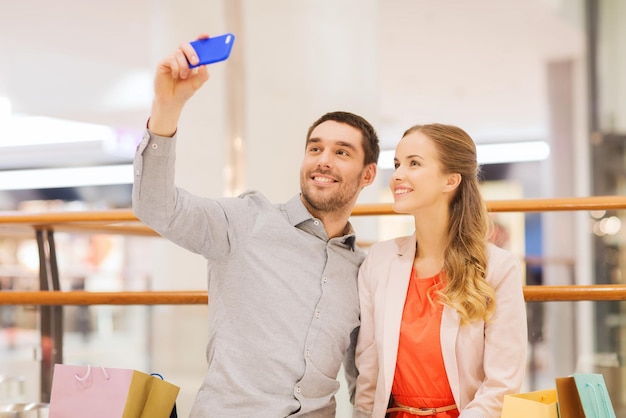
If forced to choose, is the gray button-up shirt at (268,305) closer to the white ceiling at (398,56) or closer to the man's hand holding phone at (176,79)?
the man's hand holding phone at (176,79)

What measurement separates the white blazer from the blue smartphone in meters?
0.86

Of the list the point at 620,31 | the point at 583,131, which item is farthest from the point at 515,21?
the point at 583,131

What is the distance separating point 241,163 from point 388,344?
3.33 m

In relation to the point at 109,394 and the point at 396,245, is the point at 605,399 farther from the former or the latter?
the point at 109,394

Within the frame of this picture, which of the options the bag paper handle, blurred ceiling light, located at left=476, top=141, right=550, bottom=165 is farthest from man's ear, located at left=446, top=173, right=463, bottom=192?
blurred ceiling light, located at left=476, top=141, right=550, bottom=165

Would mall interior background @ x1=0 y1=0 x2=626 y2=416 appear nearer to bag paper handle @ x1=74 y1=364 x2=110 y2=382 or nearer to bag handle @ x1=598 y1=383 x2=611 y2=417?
bag paper handle @ x1=74 y1=364 x2=110 y2=382

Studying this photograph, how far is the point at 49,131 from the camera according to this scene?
16.0 m

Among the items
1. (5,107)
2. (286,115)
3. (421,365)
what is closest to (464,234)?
(421,365)

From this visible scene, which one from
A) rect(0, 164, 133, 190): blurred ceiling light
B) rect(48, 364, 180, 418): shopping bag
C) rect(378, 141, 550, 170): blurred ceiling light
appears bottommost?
rect(48, 364, 180, 418): shopping bag

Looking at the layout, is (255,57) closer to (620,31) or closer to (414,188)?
(414,188)

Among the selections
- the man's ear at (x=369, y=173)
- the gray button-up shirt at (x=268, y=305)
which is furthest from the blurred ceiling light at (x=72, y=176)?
the gray button-up shirt at (x=268, y=305)

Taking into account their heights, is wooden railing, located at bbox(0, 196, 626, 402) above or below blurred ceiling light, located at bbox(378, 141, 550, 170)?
below

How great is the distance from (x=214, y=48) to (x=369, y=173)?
82cm

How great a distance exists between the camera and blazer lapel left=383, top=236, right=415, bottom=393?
7.43 feet
